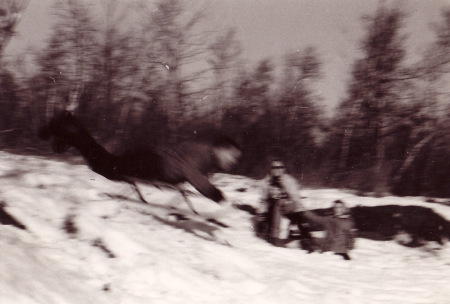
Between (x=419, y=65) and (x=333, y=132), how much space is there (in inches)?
42.4

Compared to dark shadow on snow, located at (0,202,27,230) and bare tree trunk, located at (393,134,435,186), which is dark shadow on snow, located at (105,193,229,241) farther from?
bare tree trunk, located at (393,134,435,186)

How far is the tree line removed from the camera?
14.7ft

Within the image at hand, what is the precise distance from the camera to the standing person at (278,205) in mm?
4301

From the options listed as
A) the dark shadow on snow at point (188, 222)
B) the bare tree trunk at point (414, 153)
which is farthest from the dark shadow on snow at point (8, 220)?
the bare tree trunk at point (414, 153)

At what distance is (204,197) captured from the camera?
4281mm

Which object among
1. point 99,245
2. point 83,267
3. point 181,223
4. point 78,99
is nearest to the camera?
point 83,267

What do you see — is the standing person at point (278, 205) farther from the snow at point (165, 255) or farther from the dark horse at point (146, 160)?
the dark horse at point (146, 160)

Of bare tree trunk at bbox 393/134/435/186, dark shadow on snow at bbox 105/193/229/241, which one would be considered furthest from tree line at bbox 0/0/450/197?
dark shadow on snow at bbox 105/193/229/241

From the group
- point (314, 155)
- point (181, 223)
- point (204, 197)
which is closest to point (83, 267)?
point (181, 223)

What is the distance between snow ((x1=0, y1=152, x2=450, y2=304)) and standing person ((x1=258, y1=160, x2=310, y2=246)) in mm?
119

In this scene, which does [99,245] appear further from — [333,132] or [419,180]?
[419,180]

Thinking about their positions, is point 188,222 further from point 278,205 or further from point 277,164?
point 277,164

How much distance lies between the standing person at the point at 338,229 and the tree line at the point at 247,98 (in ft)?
1.06

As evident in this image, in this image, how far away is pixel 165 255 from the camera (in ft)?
11.6
